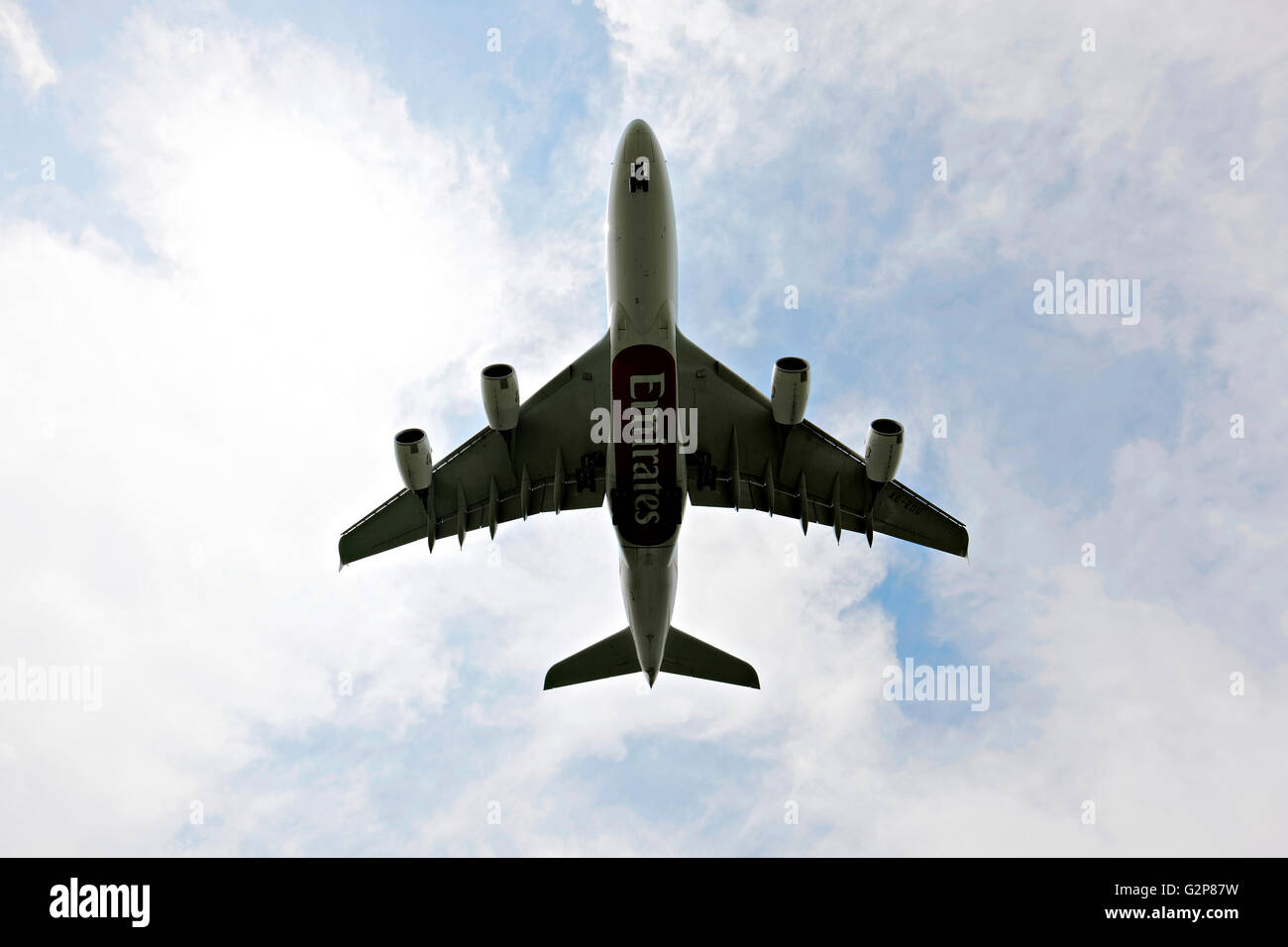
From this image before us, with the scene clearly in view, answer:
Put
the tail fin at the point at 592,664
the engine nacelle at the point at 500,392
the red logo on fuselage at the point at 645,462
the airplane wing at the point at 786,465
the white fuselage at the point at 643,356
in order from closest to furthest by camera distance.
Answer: the white fuselage at the point at 643,356 → the red logo on fuselage at the point at 645,462 → the engine nacelle at the point at 500,392 → the airplane wing at the point at 786,465 → the tail fin at the point at 592,664

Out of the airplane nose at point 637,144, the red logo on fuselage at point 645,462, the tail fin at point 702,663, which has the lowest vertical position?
the tail fin at point 702,663

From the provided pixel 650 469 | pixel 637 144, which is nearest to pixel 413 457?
pixel 650 469

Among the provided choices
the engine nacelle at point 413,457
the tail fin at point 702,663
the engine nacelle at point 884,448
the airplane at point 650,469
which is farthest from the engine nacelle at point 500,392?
the tail fin at point 702,663

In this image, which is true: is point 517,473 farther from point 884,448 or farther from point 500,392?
point 884,448

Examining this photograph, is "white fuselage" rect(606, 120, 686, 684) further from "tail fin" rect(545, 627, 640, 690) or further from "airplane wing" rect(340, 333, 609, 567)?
"tail fin" rect(545, 627, 640, 690)

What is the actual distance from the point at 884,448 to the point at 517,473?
37.4 feet

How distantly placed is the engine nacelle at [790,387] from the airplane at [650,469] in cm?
4

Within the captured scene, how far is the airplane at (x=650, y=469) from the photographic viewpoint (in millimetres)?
23172

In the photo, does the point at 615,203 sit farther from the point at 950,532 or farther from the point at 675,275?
the point at 950,532

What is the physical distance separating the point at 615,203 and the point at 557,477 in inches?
370

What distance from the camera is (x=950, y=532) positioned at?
27.1m

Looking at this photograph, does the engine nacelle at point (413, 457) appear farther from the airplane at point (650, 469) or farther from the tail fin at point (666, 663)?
the tail fin at point (666, 663)
